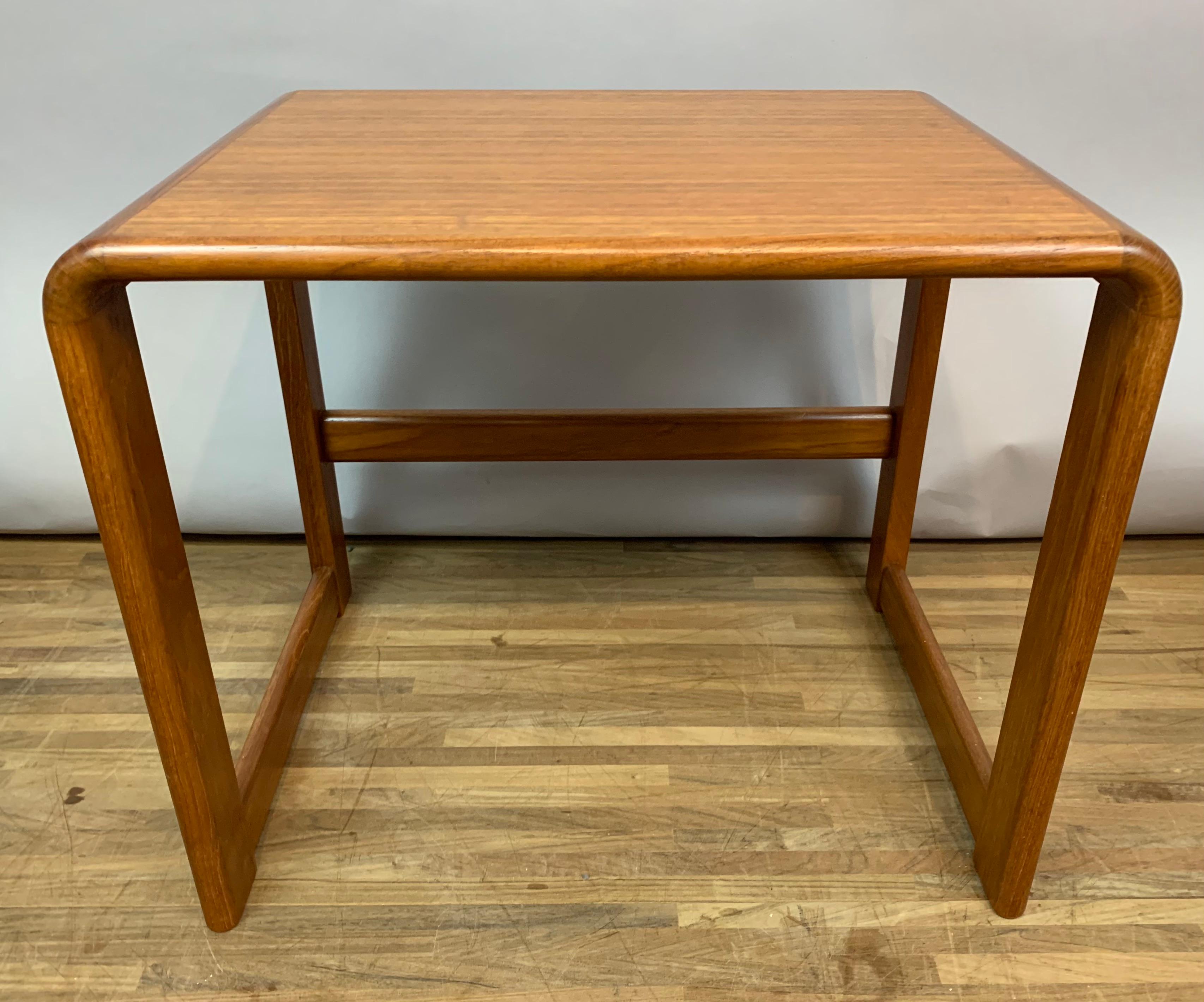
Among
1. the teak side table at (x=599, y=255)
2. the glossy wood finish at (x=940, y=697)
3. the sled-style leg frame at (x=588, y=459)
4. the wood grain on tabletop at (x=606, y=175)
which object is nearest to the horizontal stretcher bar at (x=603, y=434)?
the sled-style leg frame at (x=588, y=459)

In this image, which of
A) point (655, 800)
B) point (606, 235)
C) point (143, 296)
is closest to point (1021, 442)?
point (655, 800)

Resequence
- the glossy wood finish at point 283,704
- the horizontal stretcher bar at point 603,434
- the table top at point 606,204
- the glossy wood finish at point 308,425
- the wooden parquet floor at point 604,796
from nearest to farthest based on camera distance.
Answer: the table top at point 606,204 < the wooden parquet floor at point 604,796 < the glossy wood finish at point 283,704 < the glossy wood finish at point 308,425 < the horizontal stretcher bar at point 603,434

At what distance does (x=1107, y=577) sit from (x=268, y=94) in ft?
3.83

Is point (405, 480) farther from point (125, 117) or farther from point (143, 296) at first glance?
point (125, 117)

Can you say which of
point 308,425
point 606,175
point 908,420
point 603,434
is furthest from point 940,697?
point 308,425

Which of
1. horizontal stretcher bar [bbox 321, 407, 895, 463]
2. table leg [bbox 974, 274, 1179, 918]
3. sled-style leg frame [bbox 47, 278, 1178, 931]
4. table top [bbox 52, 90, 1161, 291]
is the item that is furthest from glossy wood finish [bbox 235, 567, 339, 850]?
table leg [bbox 974, 274, 1179, 918]

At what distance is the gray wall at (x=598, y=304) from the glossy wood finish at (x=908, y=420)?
0.50 ft

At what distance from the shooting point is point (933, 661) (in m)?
1.17

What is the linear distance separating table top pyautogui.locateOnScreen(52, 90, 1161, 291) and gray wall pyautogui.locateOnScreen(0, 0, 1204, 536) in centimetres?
35

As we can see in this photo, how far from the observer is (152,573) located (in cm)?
77

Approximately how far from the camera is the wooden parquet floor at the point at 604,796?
0.91 m

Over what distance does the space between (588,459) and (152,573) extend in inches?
25.0

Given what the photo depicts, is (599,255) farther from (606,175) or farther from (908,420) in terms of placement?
(908,420)

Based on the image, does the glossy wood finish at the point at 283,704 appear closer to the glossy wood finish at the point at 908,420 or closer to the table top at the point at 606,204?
the table top at the point at 606,204
